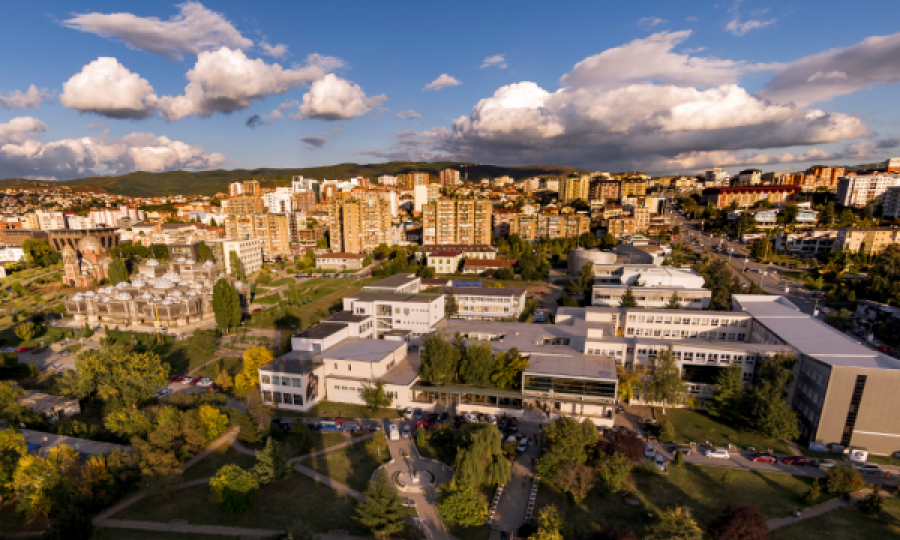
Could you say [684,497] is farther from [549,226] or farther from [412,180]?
[412,180]

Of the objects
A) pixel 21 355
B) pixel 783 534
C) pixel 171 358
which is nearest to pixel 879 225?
pixel 783 534

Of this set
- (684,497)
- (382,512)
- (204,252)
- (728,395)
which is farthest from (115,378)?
(204,252)

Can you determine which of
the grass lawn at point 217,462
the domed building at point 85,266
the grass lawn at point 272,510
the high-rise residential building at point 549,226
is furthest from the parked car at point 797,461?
the domed building at point 85,266

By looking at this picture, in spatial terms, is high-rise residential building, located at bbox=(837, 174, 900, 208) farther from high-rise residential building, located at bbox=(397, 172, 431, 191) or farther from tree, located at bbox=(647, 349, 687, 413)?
high-rise residential building, located at bbox=(397, 172, 431, 191)

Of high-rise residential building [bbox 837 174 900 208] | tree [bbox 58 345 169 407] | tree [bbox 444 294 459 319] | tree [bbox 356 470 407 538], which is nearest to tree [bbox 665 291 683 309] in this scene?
tree [bbox 444 294 459 319]

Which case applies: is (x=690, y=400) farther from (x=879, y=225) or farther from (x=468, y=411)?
(x=879, y=225)

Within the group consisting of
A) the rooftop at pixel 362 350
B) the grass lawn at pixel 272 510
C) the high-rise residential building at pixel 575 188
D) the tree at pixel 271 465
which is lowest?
the grass lawn at pixel 272 510

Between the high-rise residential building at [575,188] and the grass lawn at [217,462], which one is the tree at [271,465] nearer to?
the grass lawn at [217,462]

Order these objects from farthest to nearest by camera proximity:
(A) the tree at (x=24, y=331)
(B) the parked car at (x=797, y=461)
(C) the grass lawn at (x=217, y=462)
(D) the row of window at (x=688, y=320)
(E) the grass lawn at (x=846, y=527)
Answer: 1. (A) the tree at (x=24, y=331)
2. (D) the row of window at (x=688, y=320)
3. (B) the parked car at (x=797, y=461)
4. (C) the grass lawn at (x=217, y=462)
5. (E) the grass lawn at (x=846, y=527)
